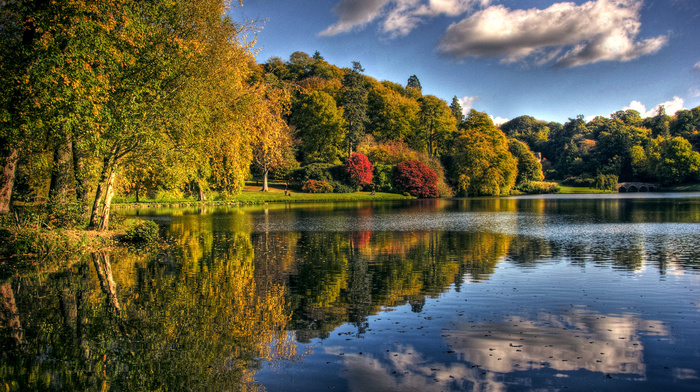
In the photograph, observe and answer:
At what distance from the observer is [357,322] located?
8.81 metres

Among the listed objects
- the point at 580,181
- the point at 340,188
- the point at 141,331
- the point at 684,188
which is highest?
the point at 580,181

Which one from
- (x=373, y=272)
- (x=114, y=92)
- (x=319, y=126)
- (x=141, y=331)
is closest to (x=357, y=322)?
(x=141, y=331)

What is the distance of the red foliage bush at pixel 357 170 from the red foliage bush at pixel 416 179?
544 cm

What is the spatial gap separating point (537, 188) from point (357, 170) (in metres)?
44.0

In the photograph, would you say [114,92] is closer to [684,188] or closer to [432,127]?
[432,127]

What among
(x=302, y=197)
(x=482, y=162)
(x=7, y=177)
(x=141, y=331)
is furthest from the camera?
(x=482, y=162)

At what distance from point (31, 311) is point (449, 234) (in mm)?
18997

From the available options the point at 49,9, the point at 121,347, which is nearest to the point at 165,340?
the point at 121,347

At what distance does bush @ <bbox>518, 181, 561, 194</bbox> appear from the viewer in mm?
93688

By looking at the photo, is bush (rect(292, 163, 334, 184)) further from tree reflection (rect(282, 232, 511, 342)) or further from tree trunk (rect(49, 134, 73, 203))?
tree trunk (rect(49, 134, 73, 203))

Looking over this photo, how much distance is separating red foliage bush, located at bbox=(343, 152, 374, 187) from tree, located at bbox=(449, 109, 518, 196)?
58.6 feet

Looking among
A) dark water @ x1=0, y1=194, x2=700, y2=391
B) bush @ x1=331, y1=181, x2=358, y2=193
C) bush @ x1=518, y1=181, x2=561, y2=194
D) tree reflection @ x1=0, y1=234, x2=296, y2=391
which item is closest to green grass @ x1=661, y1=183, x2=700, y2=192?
bush @ x1=518, y1=181, x2=561, y2=194

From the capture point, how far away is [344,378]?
6.11 m

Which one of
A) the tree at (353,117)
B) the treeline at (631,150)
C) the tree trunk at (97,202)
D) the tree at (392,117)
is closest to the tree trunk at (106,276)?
the tree trunk at (97,202)
